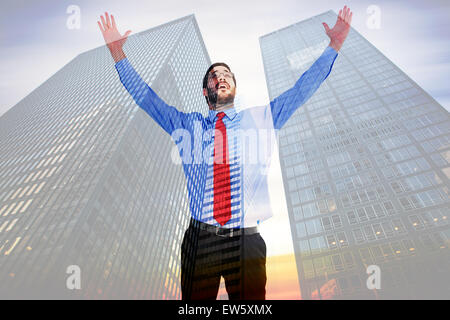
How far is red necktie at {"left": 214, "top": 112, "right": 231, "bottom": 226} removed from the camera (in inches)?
203

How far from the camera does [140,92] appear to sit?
4836 mm

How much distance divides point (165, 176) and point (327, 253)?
43.6m

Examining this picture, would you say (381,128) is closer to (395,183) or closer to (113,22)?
(395,183)

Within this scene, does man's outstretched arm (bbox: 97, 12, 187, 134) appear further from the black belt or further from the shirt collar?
the black belt

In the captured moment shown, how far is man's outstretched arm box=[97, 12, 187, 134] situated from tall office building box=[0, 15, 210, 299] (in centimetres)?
4453

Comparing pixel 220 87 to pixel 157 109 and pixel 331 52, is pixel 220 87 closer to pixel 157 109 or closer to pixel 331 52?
pixel 157 109

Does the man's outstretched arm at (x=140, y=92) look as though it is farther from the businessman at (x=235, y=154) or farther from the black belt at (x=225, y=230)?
the black belt at (x=225, y=230)

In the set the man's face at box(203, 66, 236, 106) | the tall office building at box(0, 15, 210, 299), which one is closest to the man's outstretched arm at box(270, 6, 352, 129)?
the man's face at box(203, 66, 236, 106)

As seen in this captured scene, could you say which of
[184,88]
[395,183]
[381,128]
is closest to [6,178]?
[184,88]

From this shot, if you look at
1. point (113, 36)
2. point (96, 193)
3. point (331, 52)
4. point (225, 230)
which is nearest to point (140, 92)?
point (113, 36)

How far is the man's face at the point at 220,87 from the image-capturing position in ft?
19.9

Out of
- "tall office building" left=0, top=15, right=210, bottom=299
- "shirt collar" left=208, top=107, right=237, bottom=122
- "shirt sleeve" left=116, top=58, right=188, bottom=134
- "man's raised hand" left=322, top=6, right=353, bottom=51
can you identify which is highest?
"tall office building" left=0, top=15, right=210, bottom=299

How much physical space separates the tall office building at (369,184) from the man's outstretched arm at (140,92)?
191ft

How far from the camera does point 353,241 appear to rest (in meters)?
57.7
